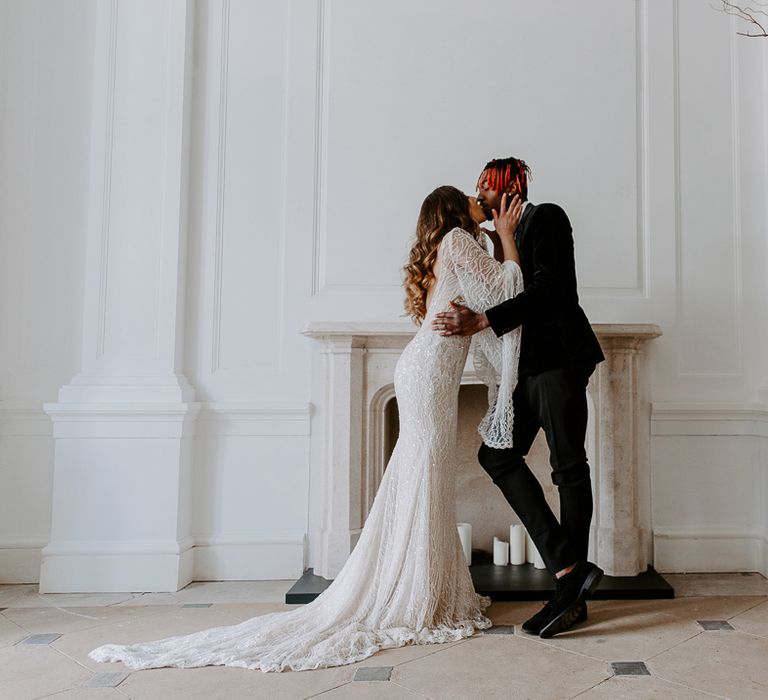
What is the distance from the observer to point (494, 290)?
8.55ft

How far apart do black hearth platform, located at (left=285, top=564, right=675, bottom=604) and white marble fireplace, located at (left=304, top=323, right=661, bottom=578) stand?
0.09 metres

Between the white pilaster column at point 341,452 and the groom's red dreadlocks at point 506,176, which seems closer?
the groom's red dreadlocks at point 506,176

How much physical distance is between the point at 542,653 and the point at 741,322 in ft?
7.48

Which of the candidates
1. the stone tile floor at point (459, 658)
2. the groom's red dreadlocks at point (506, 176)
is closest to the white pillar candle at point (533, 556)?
the stone tile floor at point (459, 658)

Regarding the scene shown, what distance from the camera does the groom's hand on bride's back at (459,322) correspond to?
103 inches

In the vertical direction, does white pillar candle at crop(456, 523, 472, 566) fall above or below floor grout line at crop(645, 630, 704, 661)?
above

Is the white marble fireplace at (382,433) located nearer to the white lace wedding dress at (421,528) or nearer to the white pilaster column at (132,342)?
the white lace wedding dress at (421,528)

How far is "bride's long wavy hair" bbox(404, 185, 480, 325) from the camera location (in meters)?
2.70

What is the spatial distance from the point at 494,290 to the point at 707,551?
6.73 feet

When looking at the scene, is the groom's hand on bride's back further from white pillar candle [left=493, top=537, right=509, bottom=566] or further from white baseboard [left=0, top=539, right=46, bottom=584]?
white baseboard [left=0, top=539, right=46, bottom=584]

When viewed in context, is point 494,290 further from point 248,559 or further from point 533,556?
point 248,559

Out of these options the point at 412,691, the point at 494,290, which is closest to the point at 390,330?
the point at 494,290

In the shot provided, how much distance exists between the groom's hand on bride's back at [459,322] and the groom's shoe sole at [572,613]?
1.07 meters

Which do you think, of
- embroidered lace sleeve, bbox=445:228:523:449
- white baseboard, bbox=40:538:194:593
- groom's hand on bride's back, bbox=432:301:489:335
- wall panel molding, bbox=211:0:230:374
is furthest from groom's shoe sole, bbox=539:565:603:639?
wall panel molding, bbox=211:0:230:374
